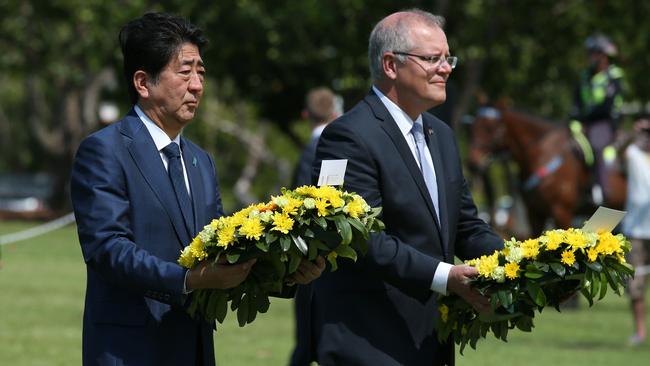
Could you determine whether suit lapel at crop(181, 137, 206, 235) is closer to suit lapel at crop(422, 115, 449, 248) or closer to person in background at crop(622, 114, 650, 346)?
suit lapel at crop(422, 115, 449, 248)

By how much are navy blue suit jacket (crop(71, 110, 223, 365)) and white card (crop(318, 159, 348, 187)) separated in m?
0.55

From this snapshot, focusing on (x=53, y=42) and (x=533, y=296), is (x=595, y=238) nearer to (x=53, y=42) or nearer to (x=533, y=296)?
(x=533, y=296)

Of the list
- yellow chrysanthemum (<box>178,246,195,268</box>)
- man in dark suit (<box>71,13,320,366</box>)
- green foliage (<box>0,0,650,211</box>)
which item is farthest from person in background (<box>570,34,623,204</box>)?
yellow chrysanthemum (<box>178,246,195,268</box>)

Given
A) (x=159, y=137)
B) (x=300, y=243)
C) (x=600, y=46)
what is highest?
(x=159, y=137)

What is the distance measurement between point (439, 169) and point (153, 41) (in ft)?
4.72

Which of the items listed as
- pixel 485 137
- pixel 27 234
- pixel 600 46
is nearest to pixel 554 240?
pixel 600 46

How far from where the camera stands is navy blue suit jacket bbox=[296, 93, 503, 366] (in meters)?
5.89

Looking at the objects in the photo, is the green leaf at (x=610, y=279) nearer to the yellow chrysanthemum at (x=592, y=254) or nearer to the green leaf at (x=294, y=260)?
the yellow chrysanthemum at (x=592, y=254)

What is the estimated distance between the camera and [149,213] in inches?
207

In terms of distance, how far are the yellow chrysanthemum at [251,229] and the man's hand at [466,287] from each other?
107 cm

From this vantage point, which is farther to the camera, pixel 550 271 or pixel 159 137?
pixel 550 271

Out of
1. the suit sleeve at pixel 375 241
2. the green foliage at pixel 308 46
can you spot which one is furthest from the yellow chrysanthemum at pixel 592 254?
the green foliage at pixel 308 46

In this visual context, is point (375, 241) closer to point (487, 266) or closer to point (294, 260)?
point (487, 266)

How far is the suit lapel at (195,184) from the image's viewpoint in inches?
214
